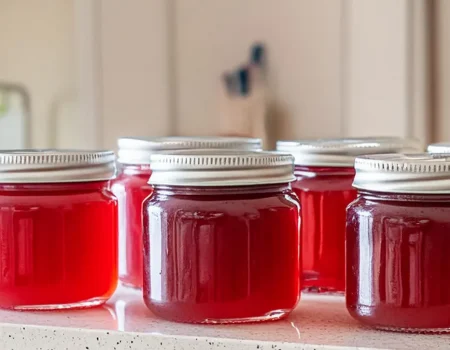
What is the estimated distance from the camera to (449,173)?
1.83 feet

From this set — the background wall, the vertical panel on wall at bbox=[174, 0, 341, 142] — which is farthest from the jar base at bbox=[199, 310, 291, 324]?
the vertical panel on wall at bbox=[174, 0, 341, 142]

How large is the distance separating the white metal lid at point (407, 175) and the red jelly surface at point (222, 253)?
7 centimetres

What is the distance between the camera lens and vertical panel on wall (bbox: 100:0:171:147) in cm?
151

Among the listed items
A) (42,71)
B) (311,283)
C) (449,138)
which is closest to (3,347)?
(311,283)

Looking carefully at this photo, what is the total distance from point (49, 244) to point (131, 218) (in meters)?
0.11

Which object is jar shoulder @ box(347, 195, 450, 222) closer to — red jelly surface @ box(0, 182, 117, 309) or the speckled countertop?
the speckled countertop

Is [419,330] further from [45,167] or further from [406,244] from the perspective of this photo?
[45,167]

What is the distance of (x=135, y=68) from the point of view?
5.03ft

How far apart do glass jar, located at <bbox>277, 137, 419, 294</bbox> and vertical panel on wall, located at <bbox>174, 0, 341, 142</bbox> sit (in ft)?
2.15

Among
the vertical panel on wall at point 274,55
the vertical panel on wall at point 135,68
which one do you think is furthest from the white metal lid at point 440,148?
the vertical panel on wall at point 135,68

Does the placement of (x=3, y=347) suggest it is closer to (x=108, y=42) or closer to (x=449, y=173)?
(x=449, y=173)

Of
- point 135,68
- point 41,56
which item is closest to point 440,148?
point 135,68

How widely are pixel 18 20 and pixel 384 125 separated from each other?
81 centimetres

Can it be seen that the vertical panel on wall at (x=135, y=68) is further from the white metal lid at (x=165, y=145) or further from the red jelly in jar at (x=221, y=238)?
the red jelly in jar at (x=221, y=238)
